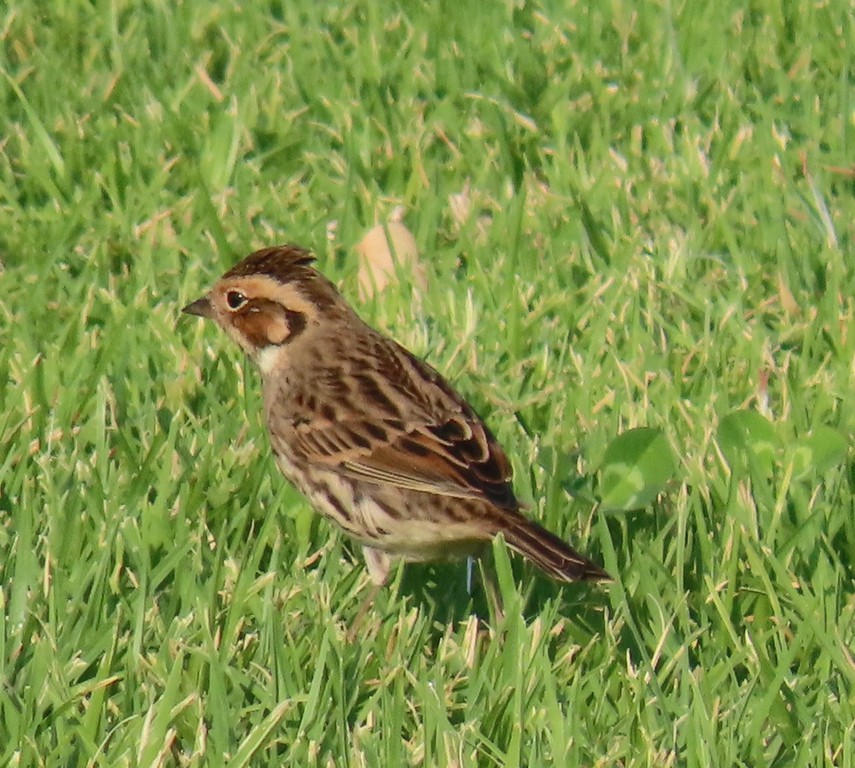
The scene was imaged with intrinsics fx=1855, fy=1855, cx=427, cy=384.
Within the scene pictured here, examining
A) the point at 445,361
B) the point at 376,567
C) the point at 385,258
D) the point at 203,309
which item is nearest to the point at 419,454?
the point at 376,567

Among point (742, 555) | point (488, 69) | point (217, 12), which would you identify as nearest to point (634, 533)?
point (742, 555)

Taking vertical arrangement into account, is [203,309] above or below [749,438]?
above

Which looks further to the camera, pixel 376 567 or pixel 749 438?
pixel 749 438

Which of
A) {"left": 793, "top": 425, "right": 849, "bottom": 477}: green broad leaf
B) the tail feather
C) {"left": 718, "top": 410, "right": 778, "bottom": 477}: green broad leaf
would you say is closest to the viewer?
the tail feather

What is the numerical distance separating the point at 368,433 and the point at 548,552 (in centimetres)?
83

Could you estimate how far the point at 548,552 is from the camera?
5027 millimetres

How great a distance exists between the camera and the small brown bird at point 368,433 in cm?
529

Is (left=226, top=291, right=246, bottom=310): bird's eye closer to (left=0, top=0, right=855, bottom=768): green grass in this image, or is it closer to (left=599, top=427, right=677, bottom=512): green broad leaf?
(left=0, top=0, right=855, bottom=768): green grass

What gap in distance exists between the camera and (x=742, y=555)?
5.48 metres

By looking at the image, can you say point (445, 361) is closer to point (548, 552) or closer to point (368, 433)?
point (368, 433)

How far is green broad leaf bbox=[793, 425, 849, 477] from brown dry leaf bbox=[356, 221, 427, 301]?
85.3 inches

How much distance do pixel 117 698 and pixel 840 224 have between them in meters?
4.25

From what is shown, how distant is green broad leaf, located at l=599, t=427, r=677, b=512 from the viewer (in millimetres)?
5492

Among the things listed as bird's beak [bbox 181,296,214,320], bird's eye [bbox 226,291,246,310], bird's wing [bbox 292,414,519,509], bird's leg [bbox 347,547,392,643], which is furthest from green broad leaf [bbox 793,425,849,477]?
bird's beak [bbox 181,296,214,320]
